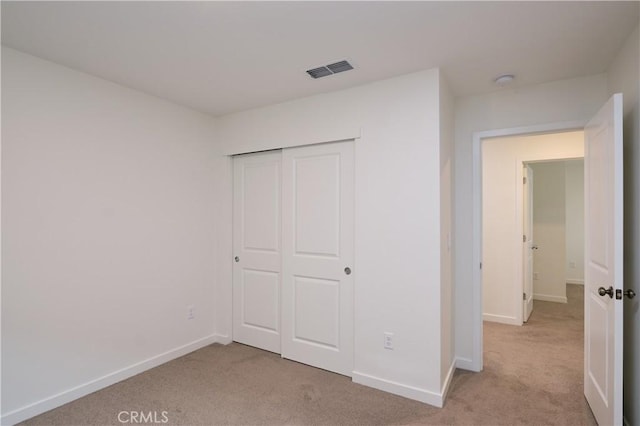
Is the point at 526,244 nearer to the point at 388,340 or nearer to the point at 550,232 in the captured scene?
the point at 550,232

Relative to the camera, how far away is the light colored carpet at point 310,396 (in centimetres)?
223

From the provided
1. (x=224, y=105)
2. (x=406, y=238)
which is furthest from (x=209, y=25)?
(x=406, y=238)

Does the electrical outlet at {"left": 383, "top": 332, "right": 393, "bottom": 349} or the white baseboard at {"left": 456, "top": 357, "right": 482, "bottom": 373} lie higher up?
the electrical outlet at {"left": 383, "top": 332, "right": 393, "bottom": 349}

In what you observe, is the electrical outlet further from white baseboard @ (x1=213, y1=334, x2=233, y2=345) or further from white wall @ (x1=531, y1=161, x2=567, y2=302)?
white wall @ (x1=531, y1=161, x2=567, y2=302)

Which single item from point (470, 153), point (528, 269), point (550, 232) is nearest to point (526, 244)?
point (528, 269)

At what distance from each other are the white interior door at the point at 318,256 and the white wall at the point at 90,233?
1010 millimetres

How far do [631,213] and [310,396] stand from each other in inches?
95.8

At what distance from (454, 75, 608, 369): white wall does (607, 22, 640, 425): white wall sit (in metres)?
0.57

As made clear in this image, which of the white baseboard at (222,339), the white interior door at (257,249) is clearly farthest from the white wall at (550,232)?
the white baseboard at (222,339)

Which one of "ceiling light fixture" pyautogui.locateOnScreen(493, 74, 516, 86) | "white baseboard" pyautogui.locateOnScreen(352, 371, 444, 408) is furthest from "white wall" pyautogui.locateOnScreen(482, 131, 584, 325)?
"white baseboard" pyautogui.locateOnScreen(352, 371, 444, 408)

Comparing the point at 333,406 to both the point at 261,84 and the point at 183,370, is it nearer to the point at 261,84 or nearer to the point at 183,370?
the point at 183,370

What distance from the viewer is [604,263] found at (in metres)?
2.02

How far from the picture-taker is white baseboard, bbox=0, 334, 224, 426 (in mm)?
2172

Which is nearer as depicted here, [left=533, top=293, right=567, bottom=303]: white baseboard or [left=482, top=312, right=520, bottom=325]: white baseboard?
[left=482, top=312, right=520, bottom=325]: white baseboard
